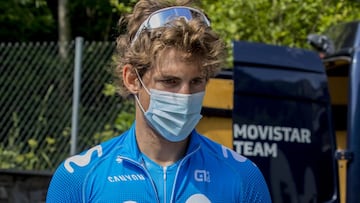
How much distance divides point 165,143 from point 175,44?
30cm

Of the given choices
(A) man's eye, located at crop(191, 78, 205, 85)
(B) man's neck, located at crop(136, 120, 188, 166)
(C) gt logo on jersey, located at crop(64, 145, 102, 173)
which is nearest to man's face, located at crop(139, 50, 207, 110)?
(A) man's eye, located at crop(191, 78, 205, 85)

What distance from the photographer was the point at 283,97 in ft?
16.5

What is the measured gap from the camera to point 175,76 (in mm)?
2572

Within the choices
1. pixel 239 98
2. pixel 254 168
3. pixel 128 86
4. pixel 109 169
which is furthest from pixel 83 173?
pixel 239 98

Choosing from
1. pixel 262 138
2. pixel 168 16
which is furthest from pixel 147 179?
pixel 262 138

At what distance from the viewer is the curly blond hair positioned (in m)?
2.57

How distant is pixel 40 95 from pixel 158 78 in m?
5.43

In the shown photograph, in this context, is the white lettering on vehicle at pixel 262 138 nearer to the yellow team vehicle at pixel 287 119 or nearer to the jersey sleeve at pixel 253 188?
the yellow team vehicle at pixel 287 119

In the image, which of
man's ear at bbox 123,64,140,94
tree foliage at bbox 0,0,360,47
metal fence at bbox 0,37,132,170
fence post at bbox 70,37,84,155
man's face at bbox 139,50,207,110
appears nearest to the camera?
man's face at bbox 139,50,207,110

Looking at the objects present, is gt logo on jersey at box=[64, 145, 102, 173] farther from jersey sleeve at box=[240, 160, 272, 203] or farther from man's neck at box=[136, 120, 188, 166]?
jersey sleeve at box=[240, 160, 272, 203]

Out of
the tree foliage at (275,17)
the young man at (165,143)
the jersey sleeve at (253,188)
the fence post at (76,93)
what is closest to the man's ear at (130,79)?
the young man at (165,143)

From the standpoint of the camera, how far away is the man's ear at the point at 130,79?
2689 millimetres

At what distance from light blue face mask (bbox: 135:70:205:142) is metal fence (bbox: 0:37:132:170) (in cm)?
501

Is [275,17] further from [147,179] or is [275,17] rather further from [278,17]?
[147,179]
